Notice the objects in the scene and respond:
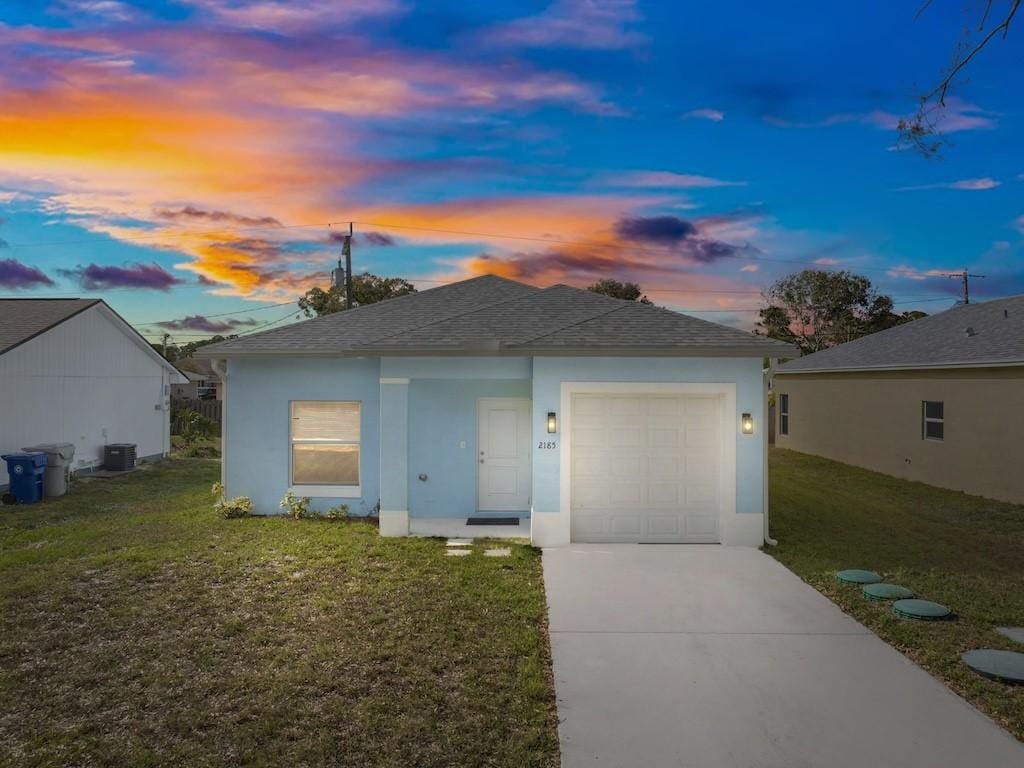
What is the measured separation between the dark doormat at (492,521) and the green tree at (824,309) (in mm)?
36172

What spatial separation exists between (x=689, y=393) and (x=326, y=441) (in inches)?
246

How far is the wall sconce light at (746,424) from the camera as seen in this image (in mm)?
9359

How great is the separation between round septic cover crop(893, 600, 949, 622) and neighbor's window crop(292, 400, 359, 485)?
324 inches

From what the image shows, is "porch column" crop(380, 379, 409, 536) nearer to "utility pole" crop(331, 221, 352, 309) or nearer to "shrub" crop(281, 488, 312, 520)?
"shrub" crop(281, 488, 312, 520)

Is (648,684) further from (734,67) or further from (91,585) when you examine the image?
(734,67)

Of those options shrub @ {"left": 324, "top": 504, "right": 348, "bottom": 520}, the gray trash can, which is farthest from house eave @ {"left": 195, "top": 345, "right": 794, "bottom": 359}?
the gray trash can

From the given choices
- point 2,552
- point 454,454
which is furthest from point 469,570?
point 2,552

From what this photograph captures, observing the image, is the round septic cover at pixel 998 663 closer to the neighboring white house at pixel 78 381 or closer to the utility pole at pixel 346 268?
the neighboring white house at pixel 78 381

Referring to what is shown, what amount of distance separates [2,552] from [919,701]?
38.0ft

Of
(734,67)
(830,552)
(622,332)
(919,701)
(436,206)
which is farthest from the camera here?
(436,206)

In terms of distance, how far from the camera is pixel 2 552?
9492mm

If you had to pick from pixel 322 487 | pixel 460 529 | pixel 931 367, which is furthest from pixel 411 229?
pixel 931 367

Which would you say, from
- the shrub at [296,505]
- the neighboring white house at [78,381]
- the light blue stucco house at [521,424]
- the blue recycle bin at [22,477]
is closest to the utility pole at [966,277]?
the light blue stucco house at [521,424]

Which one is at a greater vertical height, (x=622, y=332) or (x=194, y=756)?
(x=622, y=332)
